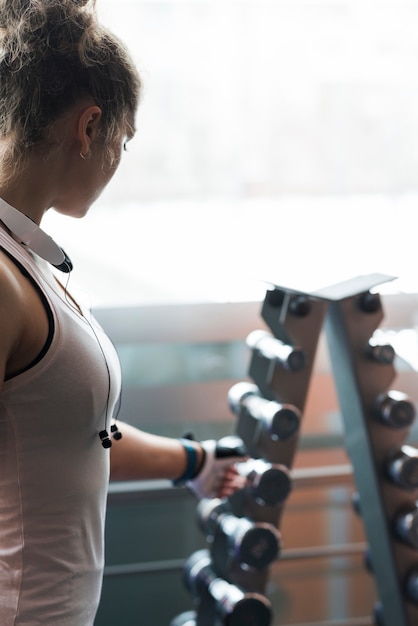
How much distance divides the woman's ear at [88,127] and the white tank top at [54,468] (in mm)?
150

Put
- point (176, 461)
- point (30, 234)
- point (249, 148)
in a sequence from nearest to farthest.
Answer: point (30, 234) < point (176, 461) < point (249, 148)

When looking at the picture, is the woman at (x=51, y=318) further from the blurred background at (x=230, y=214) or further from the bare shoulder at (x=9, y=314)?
the blurred background at (x=230, y=214)

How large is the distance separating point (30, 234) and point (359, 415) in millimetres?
799

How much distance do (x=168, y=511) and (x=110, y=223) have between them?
71 cm

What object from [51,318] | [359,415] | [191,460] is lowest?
[191,460]

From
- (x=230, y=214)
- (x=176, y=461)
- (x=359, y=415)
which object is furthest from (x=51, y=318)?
(x=230, y=214)

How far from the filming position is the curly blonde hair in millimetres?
1009

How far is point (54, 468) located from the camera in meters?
1.06

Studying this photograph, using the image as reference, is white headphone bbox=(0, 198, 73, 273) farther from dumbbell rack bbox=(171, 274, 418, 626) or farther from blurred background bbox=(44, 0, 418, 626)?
blurred background bbox=(44, 0, 418, 626)

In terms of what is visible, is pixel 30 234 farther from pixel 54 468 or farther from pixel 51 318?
pixel 54 468

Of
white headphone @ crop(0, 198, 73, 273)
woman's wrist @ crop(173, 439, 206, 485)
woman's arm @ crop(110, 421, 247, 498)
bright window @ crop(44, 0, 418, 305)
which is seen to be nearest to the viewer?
white headphone @ crop(0, 198, 73, 273)

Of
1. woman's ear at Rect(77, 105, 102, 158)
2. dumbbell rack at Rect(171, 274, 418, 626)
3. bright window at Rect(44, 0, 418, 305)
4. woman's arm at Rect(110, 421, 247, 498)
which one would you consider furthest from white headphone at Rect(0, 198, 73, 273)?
bright window at Rect(44, 0, 418, 305)

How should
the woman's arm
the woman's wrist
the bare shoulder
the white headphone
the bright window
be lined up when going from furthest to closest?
the bright window → the woman's wrist → the woman's arm → the white headphone → the bare shoulder

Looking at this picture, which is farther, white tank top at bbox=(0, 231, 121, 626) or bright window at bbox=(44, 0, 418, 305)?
bright window at bbox=(44, 0, 418, 305)
